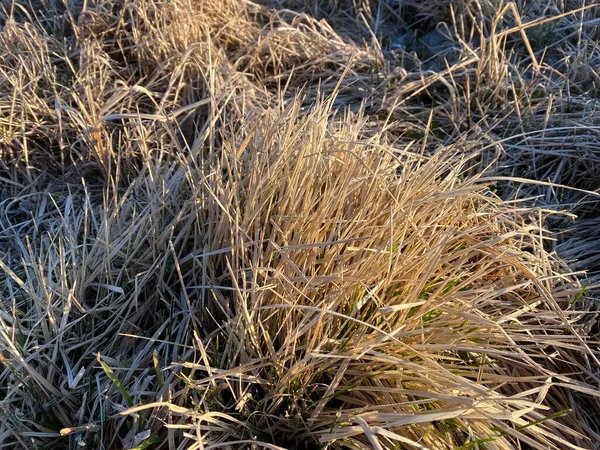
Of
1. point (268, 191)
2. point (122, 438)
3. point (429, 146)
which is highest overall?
point (268, 191)

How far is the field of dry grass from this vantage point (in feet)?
4.01

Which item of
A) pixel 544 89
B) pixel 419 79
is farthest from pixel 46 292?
pixel 544 89

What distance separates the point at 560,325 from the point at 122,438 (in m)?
1.02

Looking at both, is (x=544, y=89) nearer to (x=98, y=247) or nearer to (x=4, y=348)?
(x=98, y=247)

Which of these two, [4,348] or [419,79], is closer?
[4,348]

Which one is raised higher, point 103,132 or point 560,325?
point 560,325

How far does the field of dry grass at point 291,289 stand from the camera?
1223 millimetres

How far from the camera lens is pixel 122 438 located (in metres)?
1.27

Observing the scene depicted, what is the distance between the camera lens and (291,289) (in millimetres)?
1290

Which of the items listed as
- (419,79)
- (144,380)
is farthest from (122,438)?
(419,79)

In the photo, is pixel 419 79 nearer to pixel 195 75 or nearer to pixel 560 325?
pixel 195 75

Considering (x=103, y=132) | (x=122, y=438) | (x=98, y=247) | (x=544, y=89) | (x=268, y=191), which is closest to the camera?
(x=122, y=438)

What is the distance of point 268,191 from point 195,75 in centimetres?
103

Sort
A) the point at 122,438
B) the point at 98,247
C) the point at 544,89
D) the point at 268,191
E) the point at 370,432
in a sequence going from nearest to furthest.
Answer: the point at 370,432, the point at 122,438, the point at 268,191, the point at 98,247, the point at 544,89
